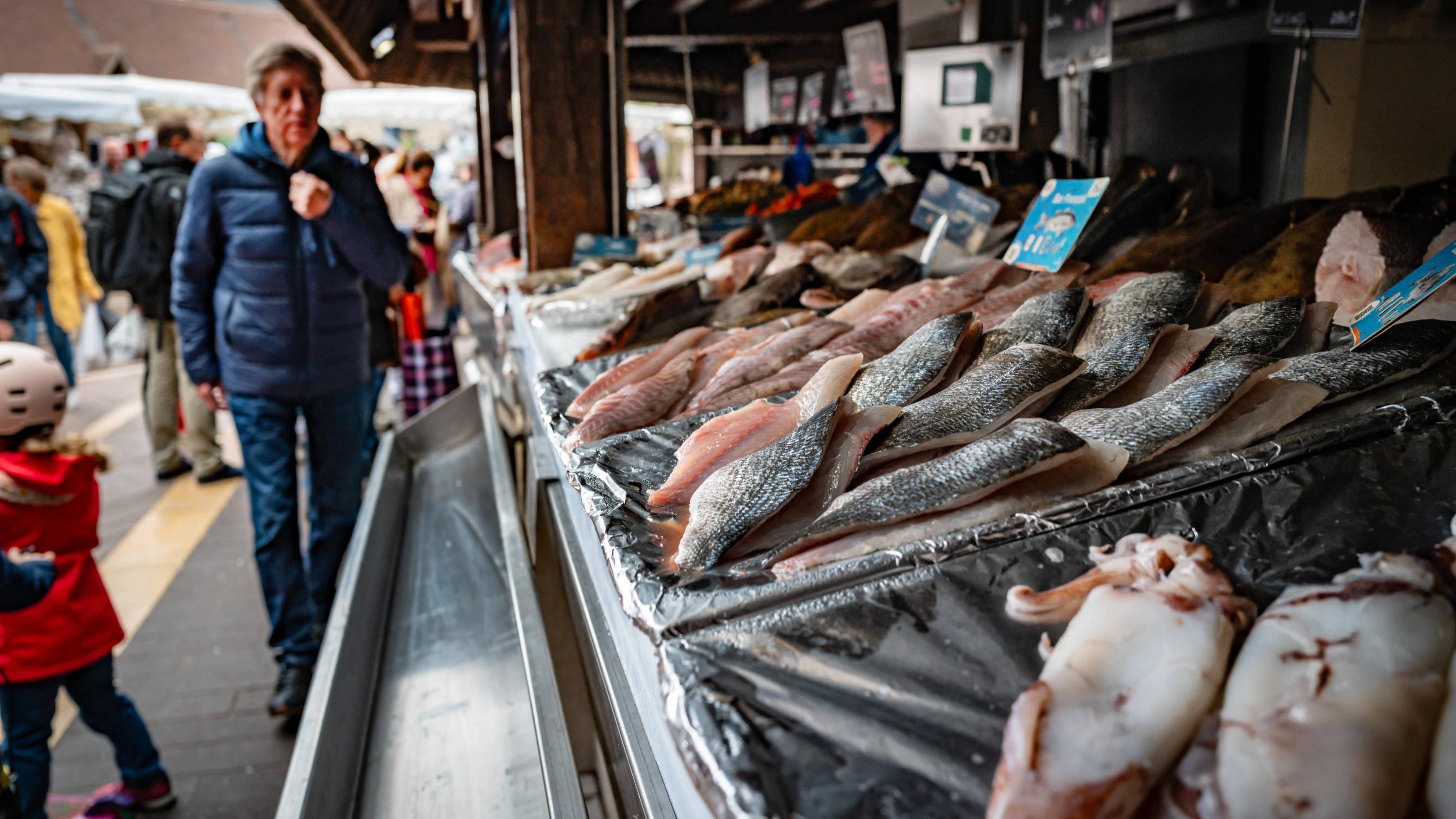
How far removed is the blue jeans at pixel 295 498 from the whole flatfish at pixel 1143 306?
3.04m

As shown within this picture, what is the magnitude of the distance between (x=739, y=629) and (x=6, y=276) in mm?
8871

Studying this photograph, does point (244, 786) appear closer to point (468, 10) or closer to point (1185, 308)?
point (1185, 308)

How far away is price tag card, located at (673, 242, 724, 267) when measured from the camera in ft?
13.6

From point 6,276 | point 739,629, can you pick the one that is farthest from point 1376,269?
point 6,276

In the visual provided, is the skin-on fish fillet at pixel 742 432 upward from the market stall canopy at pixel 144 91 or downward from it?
downward

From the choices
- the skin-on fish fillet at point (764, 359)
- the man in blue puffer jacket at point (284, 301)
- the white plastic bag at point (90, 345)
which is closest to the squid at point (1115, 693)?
the skin-on fish fillet at point (764, 359)

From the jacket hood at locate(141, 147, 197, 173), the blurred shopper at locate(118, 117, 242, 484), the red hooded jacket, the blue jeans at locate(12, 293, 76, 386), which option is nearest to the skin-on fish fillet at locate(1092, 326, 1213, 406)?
the red hooded jacket

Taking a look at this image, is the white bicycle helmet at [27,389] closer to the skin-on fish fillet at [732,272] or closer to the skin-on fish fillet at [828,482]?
the skin-on fish fillet at [732,272]

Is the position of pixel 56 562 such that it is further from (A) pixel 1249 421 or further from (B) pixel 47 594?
(A) pixel 1249 421

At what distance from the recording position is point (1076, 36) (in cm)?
356

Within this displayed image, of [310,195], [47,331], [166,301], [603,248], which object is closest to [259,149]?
[310,195]

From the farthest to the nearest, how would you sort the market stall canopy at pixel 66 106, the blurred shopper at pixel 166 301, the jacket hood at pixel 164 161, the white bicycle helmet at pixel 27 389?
the market stall canopy at pixel 66 106
the jacket hood at pixel 164 161
the blurred shopper at pixel 166 301
the white bicycle helmet at pixel 27 389

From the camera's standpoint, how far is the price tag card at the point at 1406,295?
1667mm

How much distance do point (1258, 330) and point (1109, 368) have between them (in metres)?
0.38
